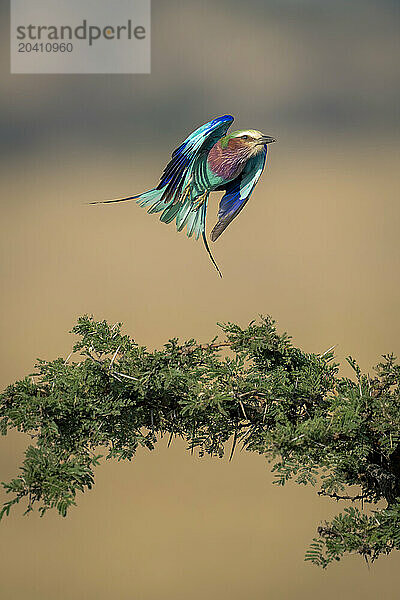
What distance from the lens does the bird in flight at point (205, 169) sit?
0.83 m

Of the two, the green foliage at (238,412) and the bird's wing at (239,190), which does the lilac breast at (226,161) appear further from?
the green foliage at (238,412)

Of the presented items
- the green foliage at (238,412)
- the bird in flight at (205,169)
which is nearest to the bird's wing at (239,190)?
the bird in flight at (205,169)

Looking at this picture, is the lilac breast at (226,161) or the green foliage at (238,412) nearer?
the green foliage at (238,412)

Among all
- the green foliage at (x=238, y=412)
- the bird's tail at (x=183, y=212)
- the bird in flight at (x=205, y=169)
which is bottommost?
the green foliage at (x=238, y=412)

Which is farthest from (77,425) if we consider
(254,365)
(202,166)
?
(202,166)

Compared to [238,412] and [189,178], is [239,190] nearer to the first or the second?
[189,178]

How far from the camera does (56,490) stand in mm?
423

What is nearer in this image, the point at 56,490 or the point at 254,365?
the point at 56,490

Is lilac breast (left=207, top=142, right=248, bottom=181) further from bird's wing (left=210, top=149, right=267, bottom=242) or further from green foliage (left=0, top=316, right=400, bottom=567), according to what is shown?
green foliage (left=0, top=316, right=400, bottom=567)

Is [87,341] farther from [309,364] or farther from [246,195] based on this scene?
[246,195]

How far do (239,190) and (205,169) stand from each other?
58 millimetres

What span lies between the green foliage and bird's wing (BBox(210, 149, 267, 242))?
32 cm

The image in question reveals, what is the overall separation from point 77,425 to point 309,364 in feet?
0.67

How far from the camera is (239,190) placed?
87 centimetres
